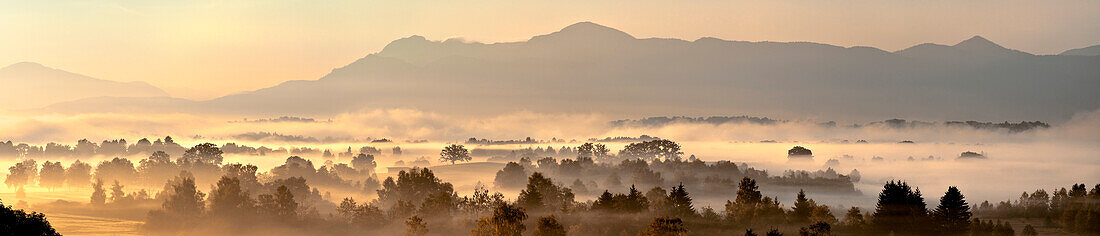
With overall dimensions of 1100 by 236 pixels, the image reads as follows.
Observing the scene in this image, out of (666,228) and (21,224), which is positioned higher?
(666,228)

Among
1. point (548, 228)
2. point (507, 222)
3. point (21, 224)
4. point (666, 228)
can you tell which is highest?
point (507, 222)

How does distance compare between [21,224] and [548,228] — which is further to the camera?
[548,228]

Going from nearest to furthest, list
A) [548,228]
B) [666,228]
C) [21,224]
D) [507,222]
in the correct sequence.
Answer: [21,224], [666,228], [548,228], [507,222]

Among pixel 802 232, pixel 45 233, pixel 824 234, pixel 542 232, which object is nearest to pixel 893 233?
pixel 824 234

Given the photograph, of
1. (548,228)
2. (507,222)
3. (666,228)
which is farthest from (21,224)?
(666,228)

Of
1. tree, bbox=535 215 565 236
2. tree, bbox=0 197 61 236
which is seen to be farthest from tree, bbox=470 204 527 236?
tree, bbox=0 197 61 236

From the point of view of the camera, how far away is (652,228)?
154250 mm

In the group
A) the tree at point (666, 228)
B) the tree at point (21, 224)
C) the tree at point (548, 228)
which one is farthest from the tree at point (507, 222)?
the tree at point (21, 224)

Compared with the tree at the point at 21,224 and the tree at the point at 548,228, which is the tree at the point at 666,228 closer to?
the tree at the point at 548,228

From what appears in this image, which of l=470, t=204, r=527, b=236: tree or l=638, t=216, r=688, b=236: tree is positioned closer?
l=638, t=216, r=688, b=236: tree

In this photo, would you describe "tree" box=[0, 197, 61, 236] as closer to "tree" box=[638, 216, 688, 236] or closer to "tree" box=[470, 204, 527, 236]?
"tree" box=[470, 204, 527, 236]

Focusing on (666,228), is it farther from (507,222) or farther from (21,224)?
(21,224)

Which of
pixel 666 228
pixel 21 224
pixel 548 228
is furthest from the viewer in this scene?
pixel 548 228

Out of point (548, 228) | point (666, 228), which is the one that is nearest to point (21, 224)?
point (548, 228)
